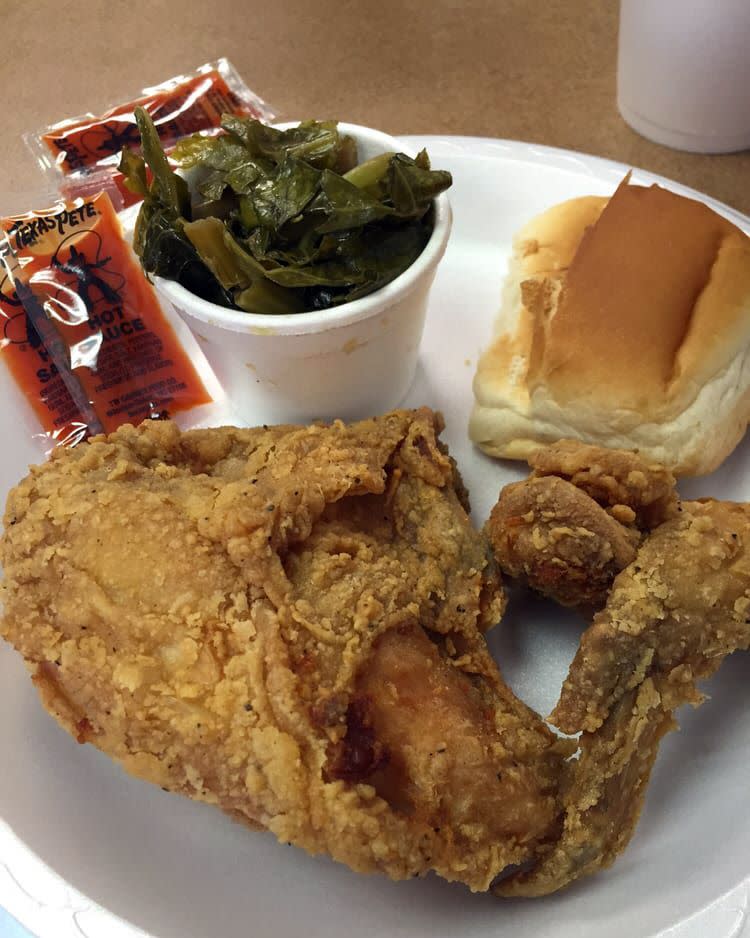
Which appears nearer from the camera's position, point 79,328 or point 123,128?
point 79,328

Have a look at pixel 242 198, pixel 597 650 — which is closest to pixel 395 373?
pixel 242 198

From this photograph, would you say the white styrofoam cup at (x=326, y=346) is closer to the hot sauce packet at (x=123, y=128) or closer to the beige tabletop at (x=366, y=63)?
the hot sauce packet at (x=123, y=128)

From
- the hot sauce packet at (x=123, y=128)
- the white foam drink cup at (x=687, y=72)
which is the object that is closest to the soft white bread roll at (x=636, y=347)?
the white foam drink cup at (x=687, y=72)

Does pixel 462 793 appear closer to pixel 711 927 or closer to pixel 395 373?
pixel 711 927

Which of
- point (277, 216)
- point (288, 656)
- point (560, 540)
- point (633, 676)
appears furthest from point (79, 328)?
point (633, 676)

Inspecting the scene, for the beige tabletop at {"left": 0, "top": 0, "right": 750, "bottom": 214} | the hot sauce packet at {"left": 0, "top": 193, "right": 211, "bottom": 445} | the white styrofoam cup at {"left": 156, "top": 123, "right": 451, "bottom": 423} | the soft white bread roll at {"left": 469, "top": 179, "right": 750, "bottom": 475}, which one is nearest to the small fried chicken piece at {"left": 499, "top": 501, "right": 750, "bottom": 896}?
the soft white bread roll at {"left": 469, "top": 179, "right": 750, "bottom": 475}

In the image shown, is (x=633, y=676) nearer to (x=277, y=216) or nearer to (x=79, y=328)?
(x=277, y=216)
